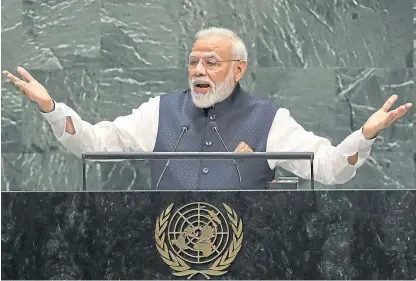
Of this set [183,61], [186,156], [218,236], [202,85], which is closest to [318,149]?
[202,85]

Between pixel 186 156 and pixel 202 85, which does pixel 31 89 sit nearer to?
pixel 186 156

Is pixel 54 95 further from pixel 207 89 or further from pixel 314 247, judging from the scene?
pixel 314 247

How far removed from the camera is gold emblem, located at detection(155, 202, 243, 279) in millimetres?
4828

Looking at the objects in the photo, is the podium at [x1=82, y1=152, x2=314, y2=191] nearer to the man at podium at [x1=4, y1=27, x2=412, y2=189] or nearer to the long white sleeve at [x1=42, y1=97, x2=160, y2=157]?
the man at podium at [x1=4, y1=27, x2=412, y2=189]

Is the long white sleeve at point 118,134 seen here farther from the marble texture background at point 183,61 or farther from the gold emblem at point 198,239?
the marble texture background at point 183,61

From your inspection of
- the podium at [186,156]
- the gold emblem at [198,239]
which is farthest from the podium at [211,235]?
the podium at [186,156]

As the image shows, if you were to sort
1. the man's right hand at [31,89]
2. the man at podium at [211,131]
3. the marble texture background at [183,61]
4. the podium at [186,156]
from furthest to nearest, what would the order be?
the marble texture background at [183,61] < the man at podium at [211,131] < the man's right hand at [31,89] < the podium at [186,156]

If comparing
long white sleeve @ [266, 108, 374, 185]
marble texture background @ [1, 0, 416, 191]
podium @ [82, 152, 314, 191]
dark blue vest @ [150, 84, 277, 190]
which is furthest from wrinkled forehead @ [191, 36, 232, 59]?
marble texture background @ [1, 0, 416, 191]

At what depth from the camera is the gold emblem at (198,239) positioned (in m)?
4.83

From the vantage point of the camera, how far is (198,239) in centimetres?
484

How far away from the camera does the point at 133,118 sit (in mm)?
6504

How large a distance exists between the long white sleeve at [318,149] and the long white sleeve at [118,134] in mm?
599

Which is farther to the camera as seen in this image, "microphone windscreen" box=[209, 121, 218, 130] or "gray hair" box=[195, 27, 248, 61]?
"gray hair" box=[195, 27, 248, 61]

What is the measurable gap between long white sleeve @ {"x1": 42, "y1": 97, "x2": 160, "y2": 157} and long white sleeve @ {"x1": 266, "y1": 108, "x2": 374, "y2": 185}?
60 cm
